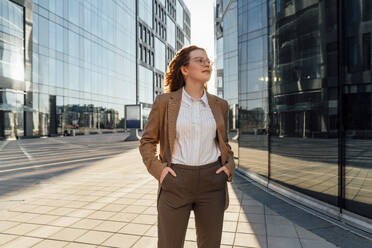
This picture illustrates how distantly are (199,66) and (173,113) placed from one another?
1.22 ft

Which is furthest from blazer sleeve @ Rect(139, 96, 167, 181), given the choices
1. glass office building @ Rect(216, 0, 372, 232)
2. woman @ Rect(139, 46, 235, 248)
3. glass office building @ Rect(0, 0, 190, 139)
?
glass office building @ Rect(0, 0, 190, 139)

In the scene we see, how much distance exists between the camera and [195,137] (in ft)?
5.99

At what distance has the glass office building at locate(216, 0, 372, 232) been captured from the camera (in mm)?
3906

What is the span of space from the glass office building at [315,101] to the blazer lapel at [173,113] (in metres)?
3.19

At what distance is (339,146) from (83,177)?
20.5 ft

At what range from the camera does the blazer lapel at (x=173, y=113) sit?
5.95 feet

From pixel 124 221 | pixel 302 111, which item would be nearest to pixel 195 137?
pixel 124 221

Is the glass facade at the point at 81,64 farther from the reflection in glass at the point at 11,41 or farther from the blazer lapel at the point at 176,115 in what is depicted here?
the blazer lapel at the point at 176,115

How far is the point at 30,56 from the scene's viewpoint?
25.3m

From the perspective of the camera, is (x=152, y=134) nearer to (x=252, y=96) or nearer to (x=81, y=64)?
(x=252, y=96)

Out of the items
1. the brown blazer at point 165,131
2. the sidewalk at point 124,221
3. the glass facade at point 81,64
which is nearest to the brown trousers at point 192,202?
the brown blazer at point 165,131

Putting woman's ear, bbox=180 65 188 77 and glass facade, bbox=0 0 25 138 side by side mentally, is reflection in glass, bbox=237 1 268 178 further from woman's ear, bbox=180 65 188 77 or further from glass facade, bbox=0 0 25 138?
glass facade, bbox=0 0 25 138

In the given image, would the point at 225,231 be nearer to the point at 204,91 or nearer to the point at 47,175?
the point at 204,91

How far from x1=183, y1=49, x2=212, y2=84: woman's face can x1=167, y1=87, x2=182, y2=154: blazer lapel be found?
164mm
